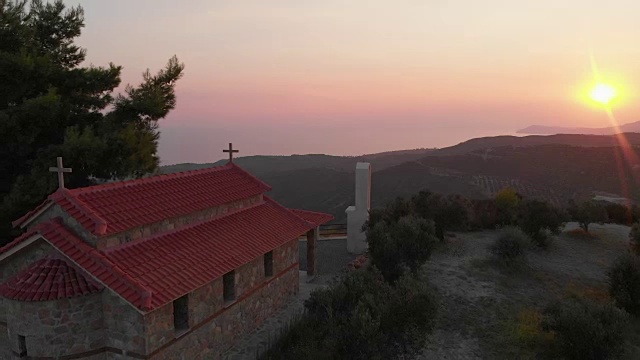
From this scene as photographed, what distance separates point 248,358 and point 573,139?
425ft

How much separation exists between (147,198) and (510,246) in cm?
1503

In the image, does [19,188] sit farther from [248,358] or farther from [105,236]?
[248,358]

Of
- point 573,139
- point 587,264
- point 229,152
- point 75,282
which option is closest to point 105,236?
point 75,282

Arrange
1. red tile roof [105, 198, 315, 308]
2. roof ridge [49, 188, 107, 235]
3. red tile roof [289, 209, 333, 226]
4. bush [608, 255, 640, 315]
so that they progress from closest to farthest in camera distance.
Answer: roof ridge [49, 188, 107, 235] < red tile roof [105, 198, 315, 308] < bush [608, 255, 640, 315] < red tile roof [289, 209, 333, 226]

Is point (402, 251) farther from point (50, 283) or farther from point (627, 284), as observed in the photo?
point (50, 283)

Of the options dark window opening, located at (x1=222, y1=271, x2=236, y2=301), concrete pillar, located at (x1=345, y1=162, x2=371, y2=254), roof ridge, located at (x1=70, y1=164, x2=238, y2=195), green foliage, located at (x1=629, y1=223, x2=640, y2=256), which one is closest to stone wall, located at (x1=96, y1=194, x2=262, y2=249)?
roof ridge, located at (x1=70, y1=164, x2=238, y2=195)

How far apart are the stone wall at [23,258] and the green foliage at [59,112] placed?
6.19m

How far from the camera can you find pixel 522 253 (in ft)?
59.3

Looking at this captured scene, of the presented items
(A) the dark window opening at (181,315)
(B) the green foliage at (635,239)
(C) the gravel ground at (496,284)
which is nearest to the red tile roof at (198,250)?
(A) the dark window opening at (181,315)

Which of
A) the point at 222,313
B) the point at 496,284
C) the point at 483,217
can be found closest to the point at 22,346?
the point at 222,313

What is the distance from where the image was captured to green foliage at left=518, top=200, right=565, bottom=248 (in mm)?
20734

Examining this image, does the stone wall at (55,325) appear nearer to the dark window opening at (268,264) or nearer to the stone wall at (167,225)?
the stone wall at (167,225)

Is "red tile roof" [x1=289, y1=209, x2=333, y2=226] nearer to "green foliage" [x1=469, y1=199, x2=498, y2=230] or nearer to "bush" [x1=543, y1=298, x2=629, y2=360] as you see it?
"bush" [x1=543, y1=298, x2=629, y2=360]

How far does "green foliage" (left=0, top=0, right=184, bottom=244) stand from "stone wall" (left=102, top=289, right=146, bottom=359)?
9121mm
